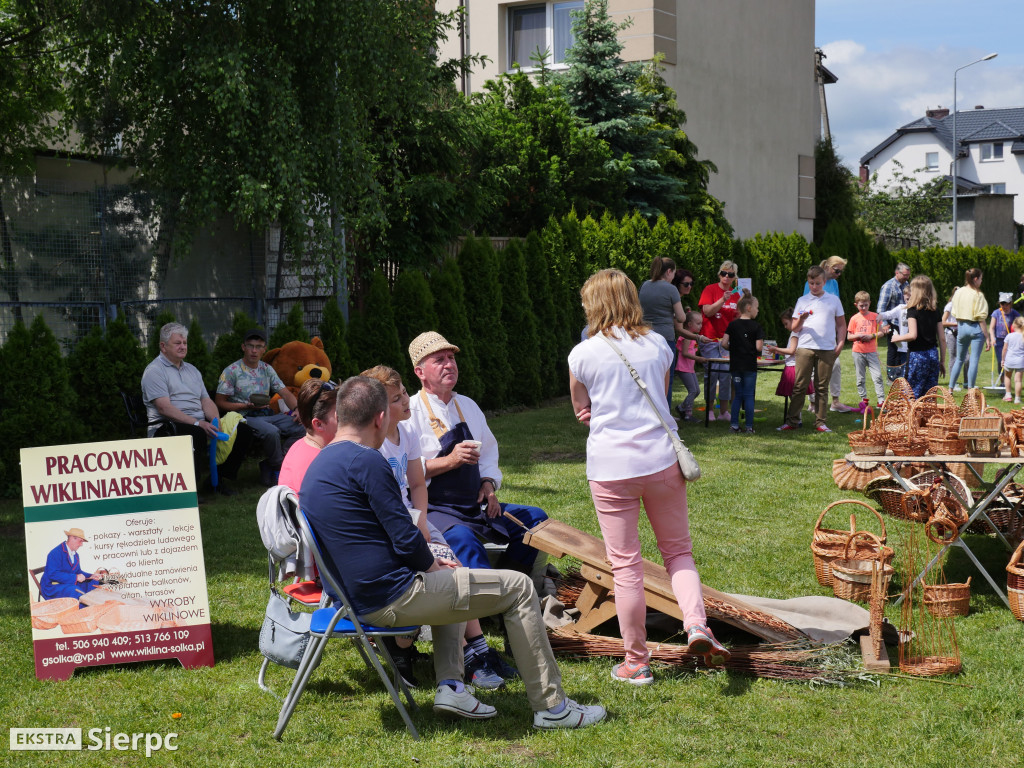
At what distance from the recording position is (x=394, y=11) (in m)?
10.6

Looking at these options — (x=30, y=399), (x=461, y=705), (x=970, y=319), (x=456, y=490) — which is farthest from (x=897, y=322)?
(x=461, y=705)

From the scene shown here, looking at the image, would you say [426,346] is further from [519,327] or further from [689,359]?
[519,327]

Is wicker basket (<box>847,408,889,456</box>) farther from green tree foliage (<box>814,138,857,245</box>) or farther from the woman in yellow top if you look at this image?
green tree foliage (<box>814,138,857,245</box>)

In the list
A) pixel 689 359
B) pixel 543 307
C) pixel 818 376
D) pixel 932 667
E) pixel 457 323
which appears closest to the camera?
pixel 932 667

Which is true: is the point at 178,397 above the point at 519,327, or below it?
below

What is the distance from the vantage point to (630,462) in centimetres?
488

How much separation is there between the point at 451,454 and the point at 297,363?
19.0 ft

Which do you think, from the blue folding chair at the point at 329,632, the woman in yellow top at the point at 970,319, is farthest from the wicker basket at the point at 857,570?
the woman in yellow top at the point at 970,319

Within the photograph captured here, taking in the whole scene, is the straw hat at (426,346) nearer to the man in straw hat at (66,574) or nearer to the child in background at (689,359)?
the man in straw hat at (66,574)

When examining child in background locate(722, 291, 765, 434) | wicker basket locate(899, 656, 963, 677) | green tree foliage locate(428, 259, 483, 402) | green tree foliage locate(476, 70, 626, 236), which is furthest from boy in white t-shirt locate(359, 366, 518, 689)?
green tree foliage locate(476, 70, 626, 236)

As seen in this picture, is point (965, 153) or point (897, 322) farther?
point (965, 153)

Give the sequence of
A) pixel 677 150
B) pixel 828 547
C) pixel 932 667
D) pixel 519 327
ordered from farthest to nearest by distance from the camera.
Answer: pixel 677 150, pixel 519 327, pixel 828 547, pixel 932 667

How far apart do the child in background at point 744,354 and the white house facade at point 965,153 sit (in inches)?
2792

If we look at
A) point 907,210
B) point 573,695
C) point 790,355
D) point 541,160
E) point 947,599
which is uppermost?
point 907,210
